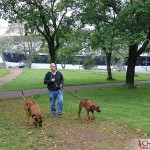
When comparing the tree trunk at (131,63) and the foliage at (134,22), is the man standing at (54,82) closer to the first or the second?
the foliage at (134,22)

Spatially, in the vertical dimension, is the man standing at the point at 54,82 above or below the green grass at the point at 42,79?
above

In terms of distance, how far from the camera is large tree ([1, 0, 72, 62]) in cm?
2502

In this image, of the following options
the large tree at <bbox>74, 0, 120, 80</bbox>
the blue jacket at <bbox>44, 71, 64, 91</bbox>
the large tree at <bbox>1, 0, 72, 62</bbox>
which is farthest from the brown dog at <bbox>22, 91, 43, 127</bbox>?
the large tree at <bbox>1, 0, 72, 62</bbox>

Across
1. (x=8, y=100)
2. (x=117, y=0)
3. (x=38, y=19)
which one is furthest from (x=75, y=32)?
(x=8, y=100)

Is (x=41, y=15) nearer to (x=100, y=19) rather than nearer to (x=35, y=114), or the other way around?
(x=100, y=19)

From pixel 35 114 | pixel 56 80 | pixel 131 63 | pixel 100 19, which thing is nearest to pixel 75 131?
pixel 35 114

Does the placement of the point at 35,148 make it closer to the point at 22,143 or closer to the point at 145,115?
the point at 22,143

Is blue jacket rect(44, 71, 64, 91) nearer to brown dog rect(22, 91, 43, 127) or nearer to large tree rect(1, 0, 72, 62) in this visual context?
brown dog rect(22, 91, 43, 127)

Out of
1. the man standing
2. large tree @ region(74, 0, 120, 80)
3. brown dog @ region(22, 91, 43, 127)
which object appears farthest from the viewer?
large tree @ region(74, 0, 120, 80)

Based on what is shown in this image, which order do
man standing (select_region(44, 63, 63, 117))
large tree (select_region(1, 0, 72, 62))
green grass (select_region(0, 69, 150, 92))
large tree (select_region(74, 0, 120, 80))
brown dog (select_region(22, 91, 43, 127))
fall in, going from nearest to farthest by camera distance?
1. brown dog (select_region(22, 91, 43, 127))
2. man standing (select_region(44, 63, 63, 117))
3. large tree (select_region(74, 0, 120, 80))
4. large tree (select_region(1, 0, 72, 62))
5. green grass (select_region(0, 69, 150, 92))

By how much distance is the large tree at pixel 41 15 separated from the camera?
2502cm

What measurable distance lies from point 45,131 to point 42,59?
70.8 meters

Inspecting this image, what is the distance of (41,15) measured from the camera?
25406 millimetres

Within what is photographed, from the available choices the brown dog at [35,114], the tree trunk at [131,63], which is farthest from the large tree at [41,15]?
the brown dog at [35,114]
